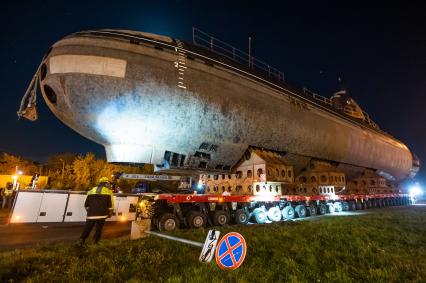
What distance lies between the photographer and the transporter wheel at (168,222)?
25.7ft

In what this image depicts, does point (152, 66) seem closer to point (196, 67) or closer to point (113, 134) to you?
point (196, 67)

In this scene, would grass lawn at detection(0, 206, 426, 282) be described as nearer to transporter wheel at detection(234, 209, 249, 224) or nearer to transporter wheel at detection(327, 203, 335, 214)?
transporter wheel at detection(234, 209, 249, 224)

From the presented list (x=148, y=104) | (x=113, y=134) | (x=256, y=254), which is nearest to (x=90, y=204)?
(x=113, y=134)

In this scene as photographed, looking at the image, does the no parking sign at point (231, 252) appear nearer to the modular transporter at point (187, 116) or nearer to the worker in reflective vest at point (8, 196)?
the modular transporter at point (187, 116)

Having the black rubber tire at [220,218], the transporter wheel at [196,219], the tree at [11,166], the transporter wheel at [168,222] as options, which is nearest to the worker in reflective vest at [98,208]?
the transporter wheel at [168,222]

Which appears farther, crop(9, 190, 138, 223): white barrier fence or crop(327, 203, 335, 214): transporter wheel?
crop(327, 203, 335, 214): transporter wheel

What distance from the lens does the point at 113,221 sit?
11125 mm

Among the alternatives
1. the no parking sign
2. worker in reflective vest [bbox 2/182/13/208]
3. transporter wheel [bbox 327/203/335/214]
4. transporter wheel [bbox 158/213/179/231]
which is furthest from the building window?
worker in reflective vest [bbox 2/182/13/208]

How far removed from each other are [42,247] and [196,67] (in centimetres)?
700

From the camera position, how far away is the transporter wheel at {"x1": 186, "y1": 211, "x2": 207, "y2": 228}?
27.8 ft

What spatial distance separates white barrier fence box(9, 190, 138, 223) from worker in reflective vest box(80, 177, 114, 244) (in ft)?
14.8

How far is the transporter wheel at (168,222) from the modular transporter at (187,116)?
30 mm

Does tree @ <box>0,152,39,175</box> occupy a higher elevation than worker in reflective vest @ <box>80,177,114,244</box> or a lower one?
higher

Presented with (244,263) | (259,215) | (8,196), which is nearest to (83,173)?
(8,196)
